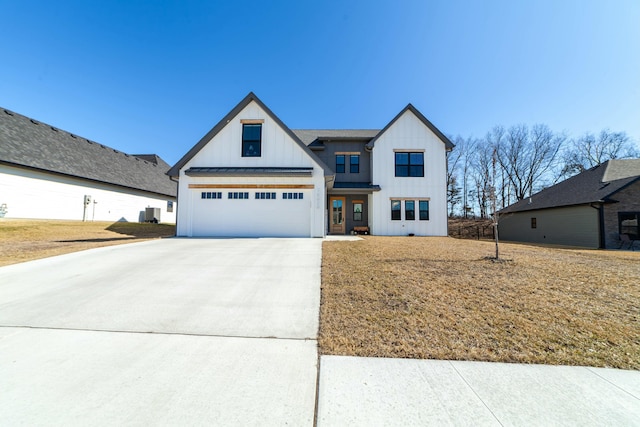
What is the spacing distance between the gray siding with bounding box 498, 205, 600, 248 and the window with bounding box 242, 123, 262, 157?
20.5m

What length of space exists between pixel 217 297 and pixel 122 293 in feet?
6.13

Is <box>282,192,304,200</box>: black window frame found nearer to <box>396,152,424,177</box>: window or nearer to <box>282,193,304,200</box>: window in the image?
<box>282,193,304,200</box>: window

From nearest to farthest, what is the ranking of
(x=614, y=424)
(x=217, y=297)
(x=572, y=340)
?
1. (x=614, y=424)
2. (x=572, y=340)
3. (x=217, y=297)

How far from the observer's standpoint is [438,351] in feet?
9.18

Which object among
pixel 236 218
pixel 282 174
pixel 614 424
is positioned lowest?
pixel 614 424

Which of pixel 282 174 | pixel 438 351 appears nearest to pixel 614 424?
pixel 438 351

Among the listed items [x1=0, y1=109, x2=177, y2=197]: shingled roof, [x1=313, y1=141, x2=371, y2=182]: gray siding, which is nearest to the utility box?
[x1=0, y1=109, x2=177, y2=197]: shingled roof

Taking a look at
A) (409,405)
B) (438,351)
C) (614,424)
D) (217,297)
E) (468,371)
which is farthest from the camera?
(217,297)

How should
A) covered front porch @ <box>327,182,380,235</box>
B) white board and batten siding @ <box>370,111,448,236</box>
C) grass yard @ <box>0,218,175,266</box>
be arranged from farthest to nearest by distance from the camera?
covered front porch @ <box>327,182,380,235</box>
white board and batten siding @ <box>370,111,448,236</box>
grass yard @ <box>0,218,175,266</box>

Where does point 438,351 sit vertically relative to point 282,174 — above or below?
below

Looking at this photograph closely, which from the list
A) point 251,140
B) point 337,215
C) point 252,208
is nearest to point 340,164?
point 337,215

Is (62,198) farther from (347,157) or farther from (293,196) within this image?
(347,157)

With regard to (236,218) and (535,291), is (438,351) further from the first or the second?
(236,218)

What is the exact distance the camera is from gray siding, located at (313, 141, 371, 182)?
672 inches
